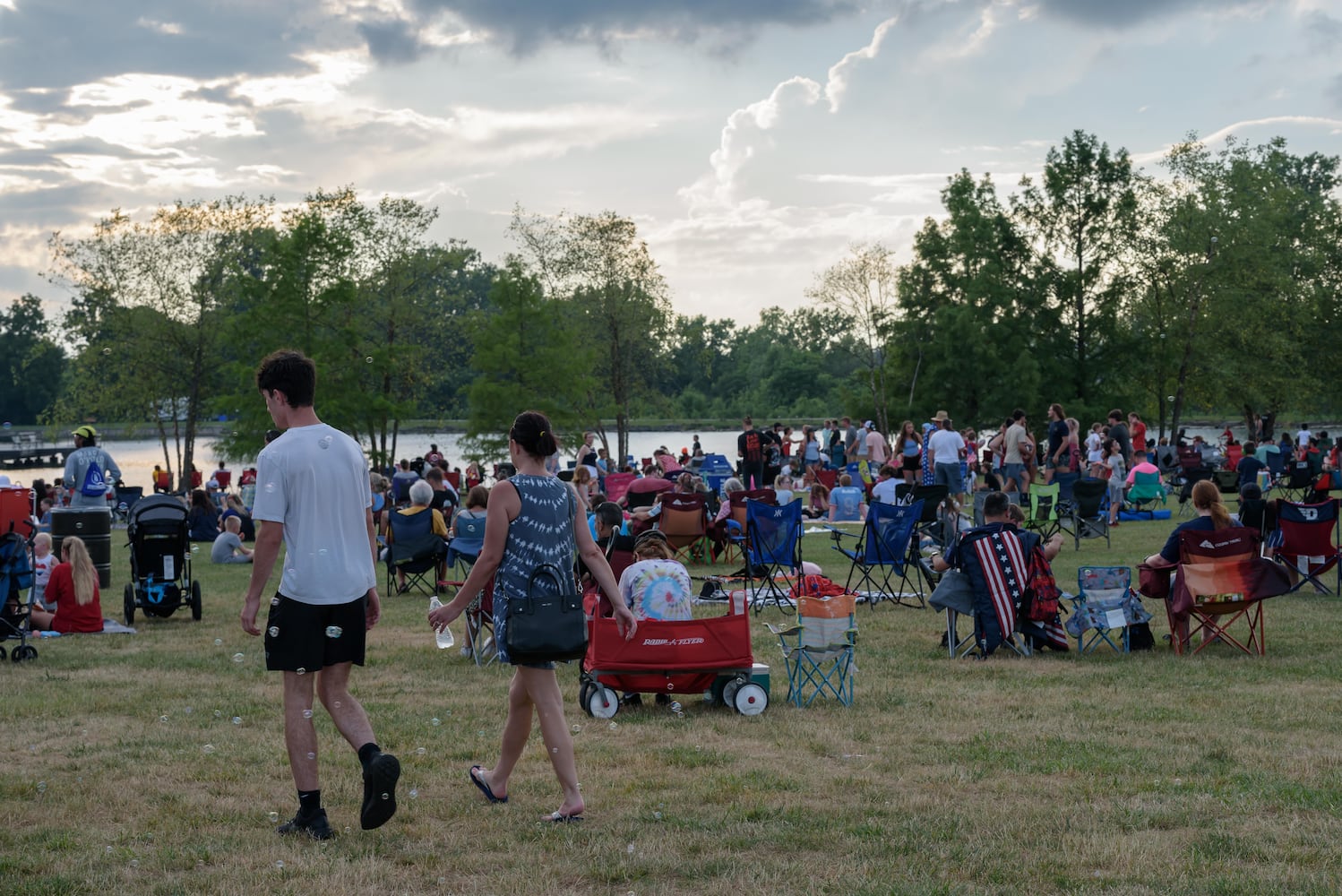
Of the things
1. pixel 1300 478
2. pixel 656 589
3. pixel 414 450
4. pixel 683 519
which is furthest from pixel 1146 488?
pixel 414 450

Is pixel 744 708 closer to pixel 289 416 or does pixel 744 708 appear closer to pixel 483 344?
pixel 289 416

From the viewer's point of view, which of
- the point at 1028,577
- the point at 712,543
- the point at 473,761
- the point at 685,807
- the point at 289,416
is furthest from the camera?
the point at 712,543

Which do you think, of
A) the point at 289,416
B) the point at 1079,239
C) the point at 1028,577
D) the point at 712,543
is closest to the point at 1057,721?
the point at 1028,577

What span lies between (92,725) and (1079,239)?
39.1 metres

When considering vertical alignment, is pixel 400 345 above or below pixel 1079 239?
below

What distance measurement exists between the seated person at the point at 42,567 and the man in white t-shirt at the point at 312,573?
22.5 feet

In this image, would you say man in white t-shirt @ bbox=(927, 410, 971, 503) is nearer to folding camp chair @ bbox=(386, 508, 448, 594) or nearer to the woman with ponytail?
folding camp chair @ bbox=(386, 508, 448, 594)

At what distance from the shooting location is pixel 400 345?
38688mm

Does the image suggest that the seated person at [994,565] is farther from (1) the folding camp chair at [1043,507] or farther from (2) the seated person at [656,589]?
(1) the folding camp chair at [1043,507]

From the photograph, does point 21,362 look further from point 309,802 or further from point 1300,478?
point 309,802

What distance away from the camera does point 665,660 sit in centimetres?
698

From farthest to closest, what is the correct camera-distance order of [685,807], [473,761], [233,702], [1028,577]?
1. [1028,577]
2. [233,702]
3. [473,761]
4. [685,807]

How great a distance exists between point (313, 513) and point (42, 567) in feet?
24.6

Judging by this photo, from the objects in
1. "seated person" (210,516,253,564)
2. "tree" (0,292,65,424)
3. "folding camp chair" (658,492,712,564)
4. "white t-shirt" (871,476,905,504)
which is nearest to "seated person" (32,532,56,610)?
"folding camp chair" (658,492,712,564)
